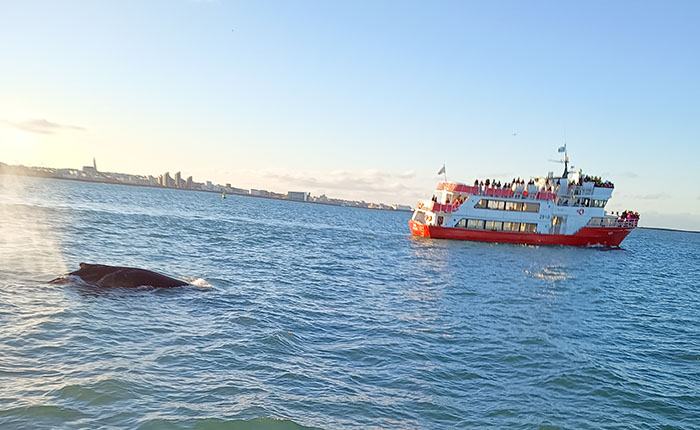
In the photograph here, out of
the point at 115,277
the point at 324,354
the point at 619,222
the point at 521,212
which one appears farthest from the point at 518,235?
the point at 115,277

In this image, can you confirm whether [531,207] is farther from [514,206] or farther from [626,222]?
[626,222]

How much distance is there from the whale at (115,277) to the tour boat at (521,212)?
Result: 1563 inches

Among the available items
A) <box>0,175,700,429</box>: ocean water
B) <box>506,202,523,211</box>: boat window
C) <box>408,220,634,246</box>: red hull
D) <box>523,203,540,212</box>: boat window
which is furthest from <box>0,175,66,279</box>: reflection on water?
<box>523,203,540,212</box>: boat window

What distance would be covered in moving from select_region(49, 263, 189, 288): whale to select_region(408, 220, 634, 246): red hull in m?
39.8

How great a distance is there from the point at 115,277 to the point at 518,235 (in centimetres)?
4631

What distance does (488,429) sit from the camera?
8008mm

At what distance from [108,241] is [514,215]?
42338 millimetres

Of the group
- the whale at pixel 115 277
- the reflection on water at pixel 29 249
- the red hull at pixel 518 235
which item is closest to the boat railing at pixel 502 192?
the red hull at pixel 518 235

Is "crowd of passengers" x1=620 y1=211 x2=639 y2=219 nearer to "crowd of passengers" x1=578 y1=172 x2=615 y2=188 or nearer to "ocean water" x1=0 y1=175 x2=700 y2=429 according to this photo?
"crowd of passengers" x1=578 y1=172 x2=615 y2=188

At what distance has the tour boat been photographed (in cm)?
5197

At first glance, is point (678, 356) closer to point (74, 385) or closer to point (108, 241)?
point (74, 385)

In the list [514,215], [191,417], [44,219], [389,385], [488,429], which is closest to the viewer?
[191,417]

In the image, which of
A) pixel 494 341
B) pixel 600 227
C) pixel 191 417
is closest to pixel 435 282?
pixel 494 341

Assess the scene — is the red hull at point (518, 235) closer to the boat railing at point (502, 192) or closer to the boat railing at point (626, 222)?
the boat railing at point (626, 222)
